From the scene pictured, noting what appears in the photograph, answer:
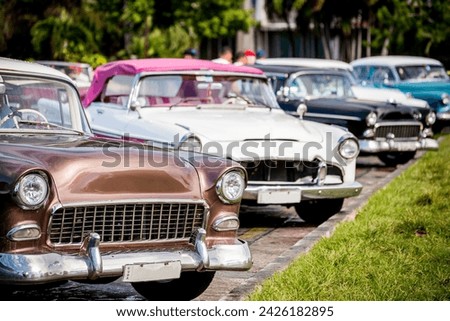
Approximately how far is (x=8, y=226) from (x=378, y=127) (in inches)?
391

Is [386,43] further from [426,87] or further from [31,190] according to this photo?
[31,190]

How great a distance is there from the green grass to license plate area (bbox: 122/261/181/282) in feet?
2.10

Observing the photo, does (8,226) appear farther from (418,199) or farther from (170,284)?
(418,199)

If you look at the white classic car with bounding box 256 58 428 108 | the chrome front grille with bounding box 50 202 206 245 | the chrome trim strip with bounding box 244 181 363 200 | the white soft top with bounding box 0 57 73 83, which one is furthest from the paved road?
the white classic car with bounding box 256 58 428 108

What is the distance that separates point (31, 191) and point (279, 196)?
4141mm

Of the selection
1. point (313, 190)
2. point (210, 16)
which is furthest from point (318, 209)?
point (210, 16)

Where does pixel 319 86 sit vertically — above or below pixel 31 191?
below

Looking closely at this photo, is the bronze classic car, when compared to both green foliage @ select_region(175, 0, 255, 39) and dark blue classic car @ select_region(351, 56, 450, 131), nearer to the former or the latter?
dark blue classic car @ select_region(351, 56, 450, 131)

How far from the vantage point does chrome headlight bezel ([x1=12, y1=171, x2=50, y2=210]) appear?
5.85 metres

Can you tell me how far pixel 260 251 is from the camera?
9.06 metres

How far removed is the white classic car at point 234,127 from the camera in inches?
387

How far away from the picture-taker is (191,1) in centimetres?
3581

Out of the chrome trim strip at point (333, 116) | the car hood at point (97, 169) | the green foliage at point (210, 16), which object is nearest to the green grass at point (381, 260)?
the car hood at point (97, 169)

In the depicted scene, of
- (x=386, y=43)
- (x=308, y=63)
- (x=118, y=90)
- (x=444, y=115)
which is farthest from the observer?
(x=386, y=43)
